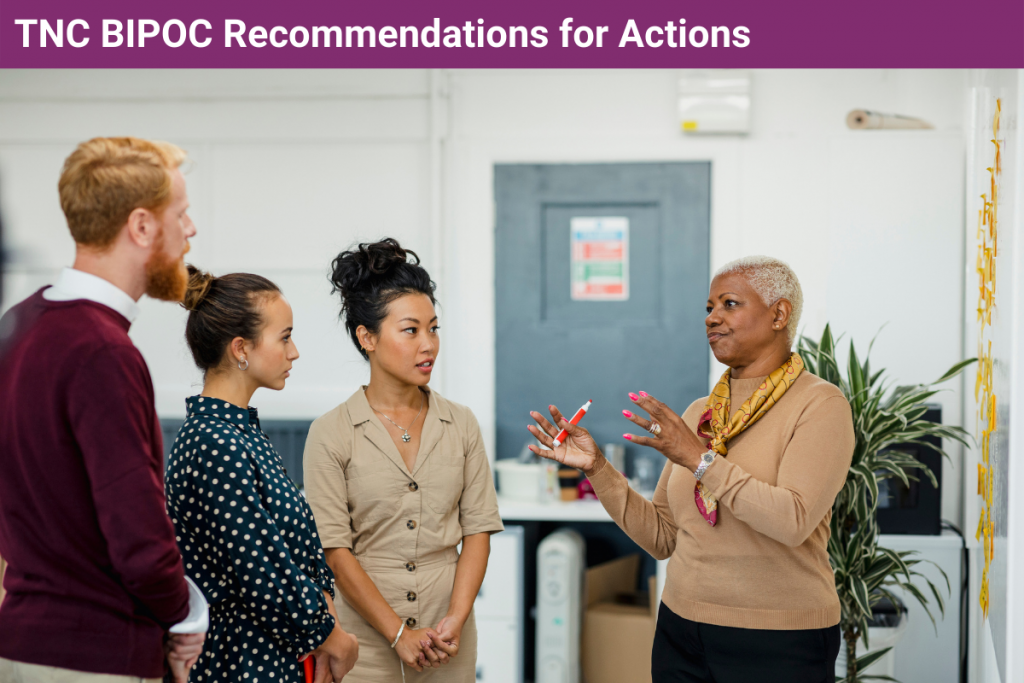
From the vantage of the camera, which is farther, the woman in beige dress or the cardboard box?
the cardboard box

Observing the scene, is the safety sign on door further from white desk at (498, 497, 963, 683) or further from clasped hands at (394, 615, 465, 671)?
clasped hands at (394, 615, 465, 671)

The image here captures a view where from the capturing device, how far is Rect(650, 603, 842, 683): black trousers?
1.59m

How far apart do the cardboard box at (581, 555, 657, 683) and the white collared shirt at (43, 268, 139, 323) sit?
8.21 feet

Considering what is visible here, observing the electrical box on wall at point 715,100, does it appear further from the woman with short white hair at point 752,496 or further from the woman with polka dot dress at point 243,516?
the woman with polka dot dress at point 243,516

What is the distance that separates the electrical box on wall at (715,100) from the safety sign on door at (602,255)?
0.50 meters

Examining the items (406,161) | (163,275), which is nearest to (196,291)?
(163,275)

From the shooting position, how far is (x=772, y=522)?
150 centimetres

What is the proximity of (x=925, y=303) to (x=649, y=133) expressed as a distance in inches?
50.5

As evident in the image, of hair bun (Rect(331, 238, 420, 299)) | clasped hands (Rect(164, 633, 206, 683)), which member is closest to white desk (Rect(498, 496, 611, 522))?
hair bun (Rect(331, 238, 420, 299))

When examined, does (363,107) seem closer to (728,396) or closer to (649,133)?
(649,133)

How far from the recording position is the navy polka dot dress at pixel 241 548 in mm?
1355

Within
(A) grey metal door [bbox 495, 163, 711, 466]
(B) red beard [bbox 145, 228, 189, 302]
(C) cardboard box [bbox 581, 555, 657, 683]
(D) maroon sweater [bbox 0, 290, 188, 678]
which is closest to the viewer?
(D) maroon sweater [bbox 0, 290, 188, 678]

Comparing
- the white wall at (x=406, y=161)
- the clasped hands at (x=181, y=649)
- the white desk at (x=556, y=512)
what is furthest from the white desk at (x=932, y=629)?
the clasped hands at (x=181, y=649)
